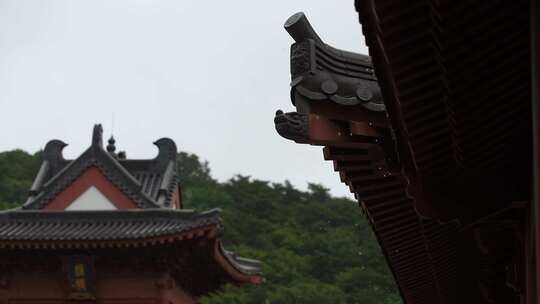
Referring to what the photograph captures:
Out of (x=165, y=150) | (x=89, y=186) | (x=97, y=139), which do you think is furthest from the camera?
(x=165, y=150)

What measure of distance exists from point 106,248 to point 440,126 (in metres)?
12.7

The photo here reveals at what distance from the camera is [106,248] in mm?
17328

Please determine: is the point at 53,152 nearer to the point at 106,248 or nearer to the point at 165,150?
the point at 165,150

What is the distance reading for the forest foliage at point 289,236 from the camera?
Answer: 136 ft

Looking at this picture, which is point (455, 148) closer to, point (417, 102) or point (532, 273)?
point (417, 102)

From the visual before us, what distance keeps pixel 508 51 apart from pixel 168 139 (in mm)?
17975

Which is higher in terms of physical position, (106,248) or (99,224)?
(99,224)

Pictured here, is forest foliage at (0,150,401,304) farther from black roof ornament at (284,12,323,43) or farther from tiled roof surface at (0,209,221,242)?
black roof ornament at (284,12,323,43)

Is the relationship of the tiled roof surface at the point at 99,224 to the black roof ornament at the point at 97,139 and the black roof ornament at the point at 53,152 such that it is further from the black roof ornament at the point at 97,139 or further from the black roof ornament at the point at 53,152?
the black roof ornament at the point at 53,152

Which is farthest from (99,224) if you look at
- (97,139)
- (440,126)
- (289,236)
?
(289,236)

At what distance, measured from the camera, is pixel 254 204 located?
56.1 meters

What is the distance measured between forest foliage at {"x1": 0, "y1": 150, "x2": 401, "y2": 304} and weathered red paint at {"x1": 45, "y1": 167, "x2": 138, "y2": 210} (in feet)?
59.8

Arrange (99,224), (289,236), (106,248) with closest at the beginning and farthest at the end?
(106,248)
(99,224)
(289,236)

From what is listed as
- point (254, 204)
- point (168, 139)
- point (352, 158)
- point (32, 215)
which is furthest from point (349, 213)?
point (352, 158)
